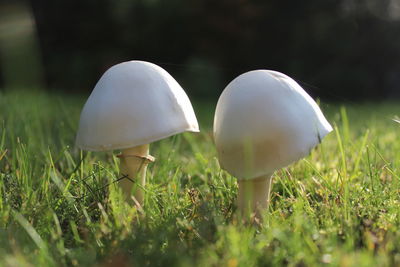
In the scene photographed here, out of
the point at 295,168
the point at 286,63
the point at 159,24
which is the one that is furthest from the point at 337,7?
the point at 295,168

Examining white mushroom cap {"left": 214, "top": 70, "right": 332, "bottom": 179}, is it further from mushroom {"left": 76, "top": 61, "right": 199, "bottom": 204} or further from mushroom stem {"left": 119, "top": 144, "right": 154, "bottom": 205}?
mushroom stem {"left": 119, "top": 144, "right": 154, "bottom": 205}

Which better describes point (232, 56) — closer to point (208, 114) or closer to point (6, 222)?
point (208, 114)

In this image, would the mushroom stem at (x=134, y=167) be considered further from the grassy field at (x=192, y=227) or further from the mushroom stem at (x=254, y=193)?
the mushroom stem at (x=254, y=193)

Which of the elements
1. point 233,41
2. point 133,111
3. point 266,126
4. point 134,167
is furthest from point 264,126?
point 233,41

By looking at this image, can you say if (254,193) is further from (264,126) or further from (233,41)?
(233,41)

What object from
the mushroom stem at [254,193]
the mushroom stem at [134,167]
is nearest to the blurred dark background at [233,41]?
the mushroom stem at [134,167]

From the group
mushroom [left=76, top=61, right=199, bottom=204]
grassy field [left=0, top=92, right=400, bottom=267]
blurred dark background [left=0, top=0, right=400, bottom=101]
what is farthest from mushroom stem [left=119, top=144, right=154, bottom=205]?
blurred dark background [left=0, top=0, right=400, bottom=101]

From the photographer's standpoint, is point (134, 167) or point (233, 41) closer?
point (134, 167)
